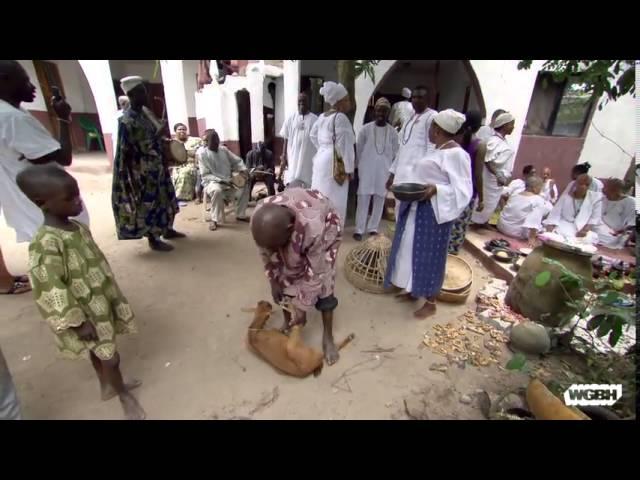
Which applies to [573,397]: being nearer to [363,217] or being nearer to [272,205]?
[272,205]

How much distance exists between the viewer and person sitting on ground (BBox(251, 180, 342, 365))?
1622 millimetres

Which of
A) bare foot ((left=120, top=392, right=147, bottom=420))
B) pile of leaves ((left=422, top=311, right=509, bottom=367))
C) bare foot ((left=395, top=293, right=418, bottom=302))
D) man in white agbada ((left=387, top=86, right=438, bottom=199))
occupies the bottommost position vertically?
bare foot ((left=120, top=392, right=147, bottom=420))

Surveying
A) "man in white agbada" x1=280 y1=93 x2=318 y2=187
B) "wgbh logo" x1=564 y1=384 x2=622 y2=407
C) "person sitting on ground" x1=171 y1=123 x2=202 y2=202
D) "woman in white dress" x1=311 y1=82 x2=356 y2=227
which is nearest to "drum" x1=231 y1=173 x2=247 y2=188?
"man in white agbada" x1=280 y1=93 x2=318 y2=187

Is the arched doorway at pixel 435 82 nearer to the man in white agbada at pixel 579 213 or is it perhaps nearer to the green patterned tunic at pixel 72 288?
the man in white agbada at pixel 579 213

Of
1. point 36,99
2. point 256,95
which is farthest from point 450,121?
point 36,99

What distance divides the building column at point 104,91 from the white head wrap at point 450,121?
7.14 metres

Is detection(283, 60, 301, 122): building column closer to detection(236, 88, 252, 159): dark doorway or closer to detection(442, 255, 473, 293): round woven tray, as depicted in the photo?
detection(236, 88, 252, 159): dark doorway

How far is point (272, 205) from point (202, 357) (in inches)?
51.4

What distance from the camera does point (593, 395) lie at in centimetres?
177

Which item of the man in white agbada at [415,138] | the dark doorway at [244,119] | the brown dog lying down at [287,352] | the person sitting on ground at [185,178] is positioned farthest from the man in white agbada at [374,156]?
the dark doorway at [244,119]

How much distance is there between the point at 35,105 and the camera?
754 centimetres

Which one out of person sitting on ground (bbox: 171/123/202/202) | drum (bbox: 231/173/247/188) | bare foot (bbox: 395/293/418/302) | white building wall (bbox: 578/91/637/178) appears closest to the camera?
bare foot (bbox: 395/293/418/302)

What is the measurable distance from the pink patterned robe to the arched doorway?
20.8 ft
